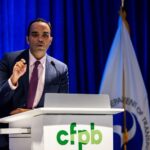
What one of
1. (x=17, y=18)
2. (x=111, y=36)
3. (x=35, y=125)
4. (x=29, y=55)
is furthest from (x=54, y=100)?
(x=111, y=36)

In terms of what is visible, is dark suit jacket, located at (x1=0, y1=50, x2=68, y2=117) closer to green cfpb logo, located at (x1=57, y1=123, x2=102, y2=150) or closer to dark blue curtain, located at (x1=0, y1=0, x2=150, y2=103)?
green cfpb logo, located at (x1=57, y1=123, x2=102, y2=150)

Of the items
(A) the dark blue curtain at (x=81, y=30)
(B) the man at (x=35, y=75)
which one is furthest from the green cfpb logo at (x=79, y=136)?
(A) the dark blue curtain at (x=81, y=30)

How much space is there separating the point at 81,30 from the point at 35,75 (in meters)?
1.67

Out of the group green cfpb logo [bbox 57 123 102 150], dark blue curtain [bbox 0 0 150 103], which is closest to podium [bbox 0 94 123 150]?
green cfpb logo [bbox 57 123 102 150]

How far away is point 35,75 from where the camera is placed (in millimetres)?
3199

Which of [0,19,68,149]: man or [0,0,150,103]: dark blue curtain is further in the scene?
[0,0,150,103]: dark blue curtain

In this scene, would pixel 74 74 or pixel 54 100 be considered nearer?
pixel 54 100

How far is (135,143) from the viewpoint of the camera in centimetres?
491

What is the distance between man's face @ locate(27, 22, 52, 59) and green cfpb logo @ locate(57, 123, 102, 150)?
1216 mm

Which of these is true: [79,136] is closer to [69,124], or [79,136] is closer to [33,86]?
[69,124]

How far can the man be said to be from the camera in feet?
10.1

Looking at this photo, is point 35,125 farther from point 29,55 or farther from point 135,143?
point 135,143

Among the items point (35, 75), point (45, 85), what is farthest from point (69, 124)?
point (35, 75)

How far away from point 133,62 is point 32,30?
1.90 metres
